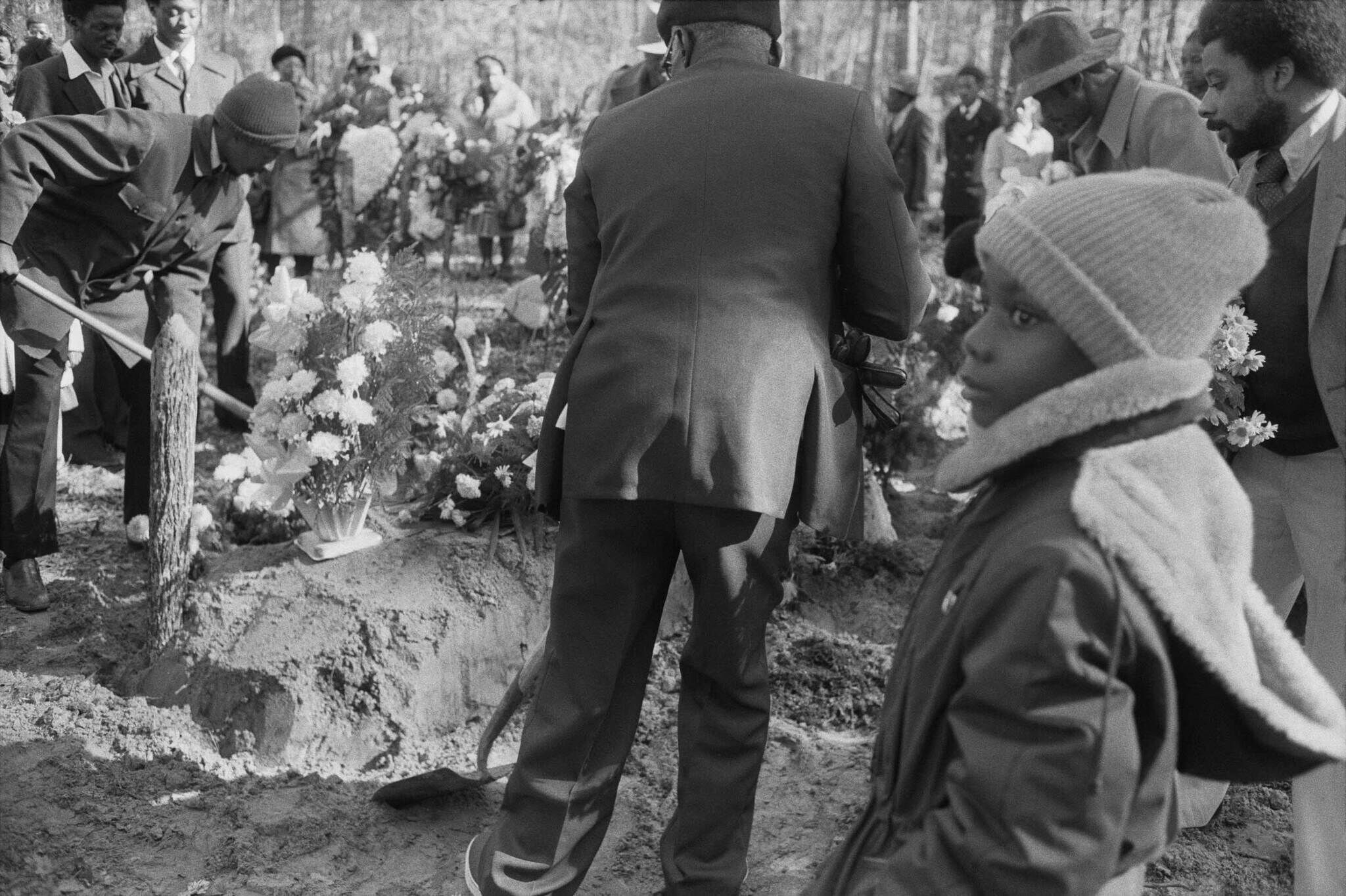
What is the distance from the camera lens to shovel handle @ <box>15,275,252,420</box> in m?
4.49

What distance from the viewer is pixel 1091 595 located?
1.54 meters

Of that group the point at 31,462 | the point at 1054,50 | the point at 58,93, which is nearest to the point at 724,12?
the point at 1054,50

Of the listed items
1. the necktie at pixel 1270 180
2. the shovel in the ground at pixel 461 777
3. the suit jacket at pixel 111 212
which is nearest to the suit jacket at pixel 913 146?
Result: the suit jacket at pixel 111 212

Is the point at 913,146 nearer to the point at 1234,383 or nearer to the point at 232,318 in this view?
the point at 232,318

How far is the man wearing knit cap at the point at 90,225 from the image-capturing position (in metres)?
4.54

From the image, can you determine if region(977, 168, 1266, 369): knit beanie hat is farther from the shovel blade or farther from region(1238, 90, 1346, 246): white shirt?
the shovel blade

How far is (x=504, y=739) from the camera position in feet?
13.5

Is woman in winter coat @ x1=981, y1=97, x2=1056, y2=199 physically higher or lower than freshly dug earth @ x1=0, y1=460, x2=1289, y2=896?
higher

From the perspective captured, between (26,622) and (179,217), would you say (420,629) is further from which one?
(179,217)

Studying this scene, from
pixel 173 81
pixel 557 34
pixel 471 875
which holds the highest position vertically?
pixel 173 81

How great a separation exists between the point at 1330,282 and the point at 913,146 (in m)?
9.93

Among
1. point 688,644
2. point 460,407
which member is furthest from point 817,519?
point 460,407

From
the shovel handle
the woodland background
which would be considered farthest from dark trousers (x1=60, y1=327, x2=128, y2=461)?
the woodland background

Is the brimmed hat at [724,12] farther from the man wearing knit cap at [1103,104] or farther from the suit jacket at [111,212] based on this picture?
the suit jacket at [111,212]
